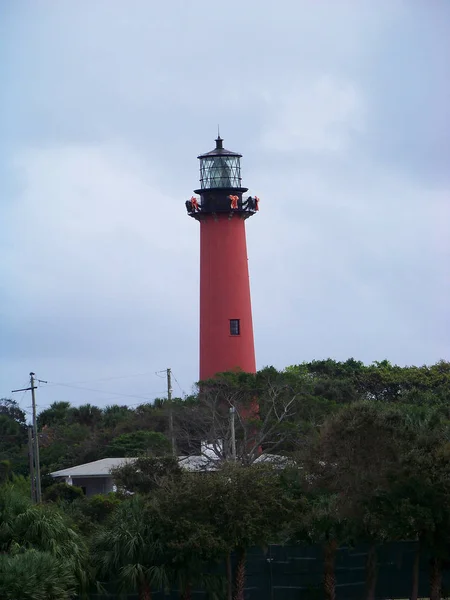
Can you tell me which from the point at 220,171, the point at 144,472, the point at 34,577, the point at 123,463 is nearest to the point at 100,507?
the point at 144,472

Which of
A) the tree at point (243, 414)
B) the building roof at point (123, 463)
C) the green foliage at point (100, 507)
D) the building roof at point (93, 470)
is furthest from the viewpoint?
the building roof at point (93, 470)

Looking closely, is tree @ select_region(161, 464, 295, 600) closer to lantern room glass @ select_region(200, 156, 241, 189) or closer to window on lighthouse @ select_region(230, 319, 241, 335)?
window on lighthouse @ select_region(230, 319, 241, 335)

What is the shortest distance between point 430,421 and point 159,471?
10.6 m

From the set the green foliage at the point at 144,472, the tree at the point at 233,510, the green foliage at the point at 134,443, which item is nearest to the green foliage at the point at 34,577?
the tree at the point at 233,510

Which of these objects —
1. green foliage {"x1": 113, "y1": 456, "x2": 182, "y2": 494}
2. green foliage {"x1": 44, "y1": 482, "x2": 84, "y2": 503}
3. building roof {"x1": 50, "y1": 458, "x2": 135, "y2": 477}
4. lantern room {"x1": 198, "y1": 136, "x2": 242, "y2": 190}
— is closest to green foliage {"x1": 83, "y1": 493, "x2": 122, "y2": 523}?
green foliage {"x1": 113, "y1": 456, "x2": 182, "y2": 494}

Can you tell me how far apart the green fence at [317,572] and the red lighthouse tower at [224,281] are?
23654mm

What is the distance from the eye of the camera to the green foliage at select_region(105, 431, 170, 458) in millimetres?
52031

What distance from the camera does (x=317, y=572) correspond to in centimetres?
2933

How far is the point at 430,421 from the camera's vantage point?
93.7 feet

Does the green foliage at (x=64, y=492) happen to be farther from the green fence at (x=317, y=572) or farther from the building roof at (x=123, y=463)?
the green fence at (x=317, y=572)

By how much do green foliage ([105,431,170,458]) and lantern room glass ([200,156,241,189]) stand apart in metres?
11.6

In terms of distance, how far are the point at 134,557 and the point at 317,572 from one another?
15.6ft

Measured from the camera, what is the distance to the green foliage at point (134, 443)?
52031 mm

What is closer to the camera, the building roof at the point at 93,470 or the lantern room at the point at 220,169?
the building roof at the point at 93,470
